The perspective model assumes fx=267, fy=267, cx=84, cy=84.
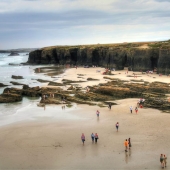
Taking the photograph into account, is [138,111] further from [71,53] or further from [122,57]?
[71,53]

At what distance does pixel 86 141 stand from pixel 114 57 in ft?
175

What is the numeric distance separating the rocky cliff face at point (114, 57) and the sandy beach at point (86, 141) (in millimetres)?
32973

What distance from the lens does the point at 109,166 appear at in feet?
51.8

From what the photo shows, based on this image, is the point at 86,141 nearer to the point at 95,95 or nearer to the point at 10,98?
the point at 95,95

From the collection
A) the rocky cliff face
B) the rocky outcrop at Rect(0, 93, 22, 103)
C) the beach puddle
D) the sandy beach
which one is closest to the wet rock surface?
the rocky outcrop at Rect(0, 93, 22, 103)

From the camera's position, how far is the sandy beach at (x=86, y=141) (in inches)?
641

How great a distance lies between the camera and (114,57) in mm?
71438

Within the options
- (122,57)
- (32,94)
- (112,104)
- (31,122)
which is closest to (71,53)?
(122,57)

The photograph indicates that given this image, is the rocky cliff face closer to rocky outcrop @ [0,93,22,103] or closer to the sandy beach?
the sandy beach

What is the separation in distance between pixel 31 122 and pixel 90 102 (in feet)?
31.1

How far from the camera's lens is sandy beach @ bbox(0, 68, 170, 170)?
53.4ft

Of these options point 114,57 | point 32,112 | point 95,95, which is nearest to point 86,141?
point 32,112

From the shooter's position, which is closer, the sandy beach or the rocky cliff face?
the sandy beach

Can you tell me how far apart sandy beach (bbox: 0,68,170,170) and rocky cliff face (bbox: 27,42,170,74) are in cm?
3297
